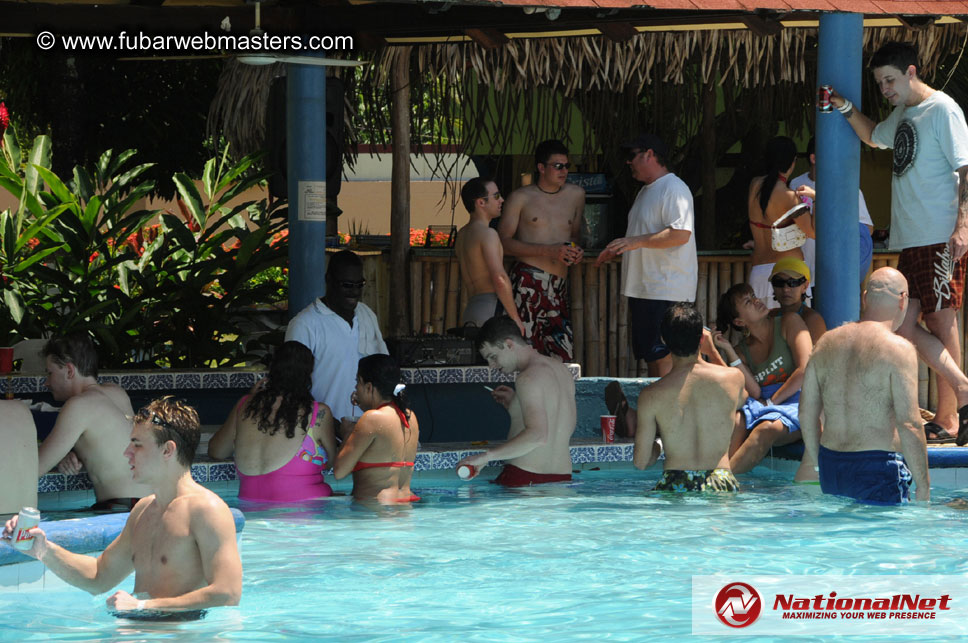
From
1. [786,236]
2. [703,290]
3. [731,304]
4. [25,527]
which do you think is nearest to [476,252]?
[731,304]

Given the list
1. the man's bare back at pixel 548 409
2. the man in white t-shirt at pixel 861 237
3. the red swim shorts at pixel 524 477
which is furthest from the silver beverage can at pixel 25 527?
the man in white t-shirt at pixel 861 237

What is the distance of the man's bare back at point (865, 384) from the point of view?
21.5 ft

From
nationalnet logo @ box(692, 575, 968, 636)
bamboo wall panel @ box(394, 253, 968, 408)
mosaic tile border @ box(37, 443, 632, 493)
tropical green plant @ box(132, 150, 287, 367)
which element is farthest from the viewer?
bamboo wall panel @ box(394, 253, 968, 408)

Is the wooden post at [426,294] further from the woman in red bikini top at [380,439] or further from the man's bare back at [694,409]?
the man's bare back at [694,409]

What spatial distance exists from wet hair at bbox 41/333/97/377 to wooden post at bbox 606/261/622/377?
5.13 m

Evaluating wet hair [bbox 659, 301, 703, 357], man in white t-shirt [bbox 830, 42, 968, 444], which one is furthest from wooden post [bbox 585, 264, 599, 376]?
wet hair [bbox 659, 301, 703, 357]

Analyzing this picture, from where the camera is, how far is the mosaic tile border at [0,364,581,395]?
8766 mm

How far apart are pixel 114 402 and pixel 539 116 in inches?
227

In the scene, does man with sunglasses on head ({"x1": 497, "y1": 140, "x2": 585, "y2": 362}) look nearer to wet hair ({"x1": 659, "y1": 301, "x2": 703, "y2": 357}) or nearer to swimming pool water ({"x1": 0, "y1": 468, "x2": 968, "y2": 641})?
swimming pool water ({"x1": 0, "y1": 468, "x2": 968, "y2": 641})

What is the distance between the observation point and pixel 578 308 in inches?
434

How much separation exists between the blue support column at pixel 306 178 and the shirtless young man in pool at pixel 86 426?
2.43 metres

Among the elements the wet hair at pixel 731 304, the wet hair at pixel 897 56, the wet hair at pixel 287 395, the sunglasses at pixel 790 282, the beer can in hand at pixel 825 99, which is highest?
the wet hair at pixel 897 56

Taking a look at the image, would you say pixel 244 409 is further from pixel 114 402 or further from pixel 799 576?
pixel 799 576

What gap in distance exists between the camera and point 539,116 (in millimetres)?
11641
